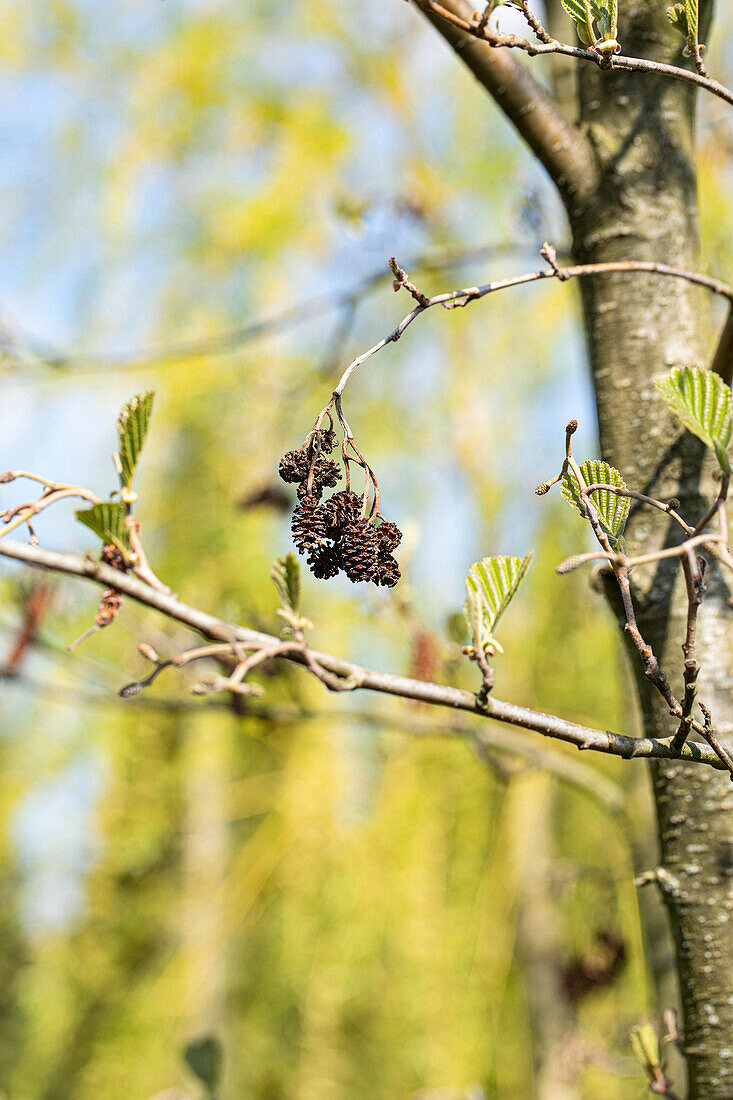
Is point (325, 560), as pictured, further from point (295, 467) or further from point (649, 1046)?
point (649, 1046)

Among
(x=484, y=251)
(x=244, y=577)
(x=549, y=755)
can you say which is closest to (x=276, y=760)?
(x=244, y=577)

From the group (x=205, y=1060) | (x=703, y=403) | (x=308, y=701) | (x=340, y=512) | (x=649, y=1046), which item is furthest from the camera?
(x=308, y=701)

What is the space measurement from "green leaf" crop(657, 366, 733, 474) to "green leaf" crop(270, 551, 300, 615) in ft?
0.53

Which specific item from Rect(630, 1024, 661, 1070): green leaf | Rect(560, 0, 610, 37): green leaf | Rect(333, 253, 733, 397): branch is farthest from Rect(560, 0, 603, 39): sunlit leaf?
Rect(630, 1024, 661, 1070): green leaf

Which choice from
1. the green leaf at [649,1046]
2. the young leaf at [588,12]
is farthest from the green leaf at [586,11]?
the green leaf at [649,1046]

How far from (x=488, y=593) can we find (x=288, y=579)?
3.5 inches

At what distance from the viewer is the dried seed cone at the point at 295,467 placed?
1.51ft

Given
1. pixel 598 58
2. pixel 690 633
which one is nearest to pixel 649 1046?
pixel 690 633

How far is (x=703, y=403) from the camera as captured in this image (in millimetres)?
329

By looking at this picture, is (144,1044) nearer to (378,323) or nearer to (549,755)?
(549,755)

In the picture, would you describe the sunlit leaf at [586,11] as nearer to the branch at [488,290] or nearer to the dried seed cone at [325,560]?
the branch at [488,290]

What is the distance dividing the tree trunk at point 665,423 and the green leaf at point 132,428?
1.18ft

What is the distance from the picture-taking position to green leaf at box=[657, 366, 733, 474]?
33 centimetres

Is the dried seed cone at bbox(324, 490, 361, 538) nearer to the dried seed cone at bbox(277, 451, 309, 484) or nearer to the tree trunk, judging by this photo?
the dried seed cone at bbox(277, 451, 309, 484)
